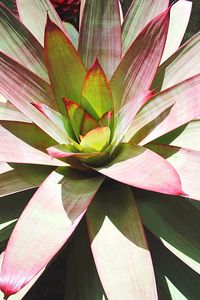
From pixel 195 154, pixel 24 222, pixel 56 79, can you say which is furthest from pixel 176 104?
pixel 24 222

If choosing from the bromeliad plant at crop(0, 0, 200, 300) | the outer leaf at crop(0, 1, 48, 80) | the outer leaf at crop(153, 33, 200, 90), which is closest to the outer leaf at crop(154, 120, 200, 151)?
the bromeliad plant at crop(0, 0, 200, 300)

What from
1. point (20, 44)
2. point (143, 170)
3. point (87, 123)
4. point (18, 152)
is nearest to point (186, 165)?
point (143, 170)

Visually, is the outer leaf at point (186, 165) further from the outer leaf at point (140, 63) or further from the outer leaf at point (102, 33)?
the outer leaf at point (102, 33)

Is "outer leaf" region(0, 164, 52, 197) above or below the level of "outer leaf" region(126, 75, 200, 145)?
below

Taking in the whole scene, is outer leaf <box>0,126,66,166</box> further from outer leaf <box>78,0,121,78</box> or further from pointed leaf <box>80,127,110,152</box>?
outer leaf <box>78,0,121,78</box>

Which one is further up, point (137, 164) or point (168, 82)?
point (168, 82)

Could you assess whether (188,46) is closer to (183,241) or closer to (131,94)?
(131,94)

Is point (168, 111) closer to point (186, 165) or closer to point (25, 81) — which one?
point (186, 165)
